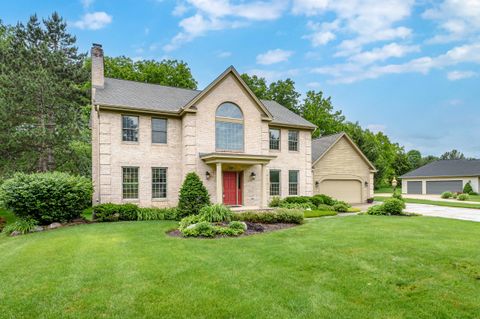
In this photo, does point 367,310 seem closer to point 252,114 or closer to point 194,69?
point 252,114

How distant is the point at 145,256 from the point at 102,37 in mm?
20765

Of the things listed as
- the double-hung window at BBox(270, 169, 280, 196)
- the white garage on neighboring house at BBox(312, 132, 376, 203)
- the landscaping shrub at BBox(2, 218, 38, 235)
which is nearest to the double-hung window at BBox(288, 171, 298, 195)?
the double-hung window at BBox(270, 169, 280, 196)

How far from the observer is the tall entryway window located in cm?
1828

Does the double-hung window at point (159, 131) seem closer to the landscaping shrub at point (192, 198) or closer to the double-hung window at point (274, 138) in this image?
the landscaping shrub at point (192, 198)

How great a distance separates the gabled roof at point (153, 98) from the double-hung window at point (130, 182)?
11.2 feet

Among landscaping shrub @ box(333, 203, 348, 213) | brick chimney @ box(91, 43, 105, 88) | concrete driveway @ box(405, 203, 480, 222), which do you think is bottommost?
concrete driveway @ box(405, 203, 480, 222)

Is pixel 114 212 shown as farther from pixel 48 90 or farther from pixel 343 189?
pixel 343 189

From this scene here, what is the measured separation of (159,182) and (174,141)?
2.57 meters

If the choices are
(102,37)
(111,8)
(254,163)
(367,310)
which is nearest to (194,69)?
(102,37)

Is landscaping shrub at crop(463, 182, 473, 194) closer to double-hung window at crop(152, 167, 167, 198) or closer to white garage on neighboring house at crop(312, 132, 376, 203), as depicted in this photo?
white garage on neighboring house at crop(312, 132, 376, 203)

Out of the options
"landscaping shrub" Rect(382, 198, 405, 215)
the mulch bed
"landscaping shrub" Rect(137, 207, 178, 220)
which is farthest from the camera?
"landscaping shrub" Rect(382, 198, 405, 215)

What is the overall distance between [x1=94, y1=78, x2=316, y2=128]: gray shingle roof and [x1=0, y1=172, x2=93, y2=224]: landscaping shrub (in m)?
4.62

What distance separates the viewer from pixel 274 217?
524 inches

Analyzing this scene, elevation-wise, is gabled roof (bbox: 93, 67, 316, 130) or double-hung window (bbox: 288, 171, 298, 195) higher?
gabled roof (bbox: 93, 67, 316, 130)
